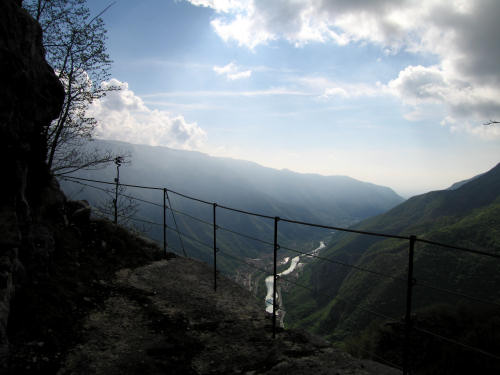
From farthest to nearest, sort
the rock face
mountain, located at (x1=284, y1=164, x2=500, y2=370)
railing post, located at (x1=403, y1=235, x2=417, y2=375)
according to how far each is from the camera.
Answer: mountain, located at (x1=284, y1=164, x2=500, y2=370) → the rock face → railing post, located at (x1=403, y1=235, x2=417, y2=375)

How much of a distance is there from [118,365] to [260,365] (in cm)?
209

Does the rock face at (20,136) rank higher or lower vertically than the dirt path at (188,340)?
higher

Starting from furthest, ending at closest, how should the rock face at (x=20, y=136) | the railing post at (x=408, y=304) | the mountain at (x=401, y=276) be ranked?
the mountain at (x=401, y=276) → the rock face at (x=20, y=136) → the railing post at (x=408, y=304)

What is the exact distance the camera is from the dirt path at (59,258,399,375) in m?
4.39

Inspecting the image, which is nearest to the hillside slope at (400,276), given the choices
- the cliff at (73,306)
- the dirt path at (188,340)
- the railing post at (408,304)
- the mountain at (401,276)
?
the mountain at (401,276)

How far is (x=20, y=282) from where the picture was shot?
5203 mm

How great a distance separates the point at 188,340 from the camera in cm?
532

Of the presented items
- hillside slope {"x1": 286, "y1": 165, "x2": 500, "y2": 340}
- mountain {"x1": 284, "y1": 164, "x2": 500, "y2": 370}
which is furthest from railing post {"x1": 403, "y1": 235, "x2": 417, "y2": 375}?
hillside slope {"x1": 286, "y1": 165, "x2": 500, "y2": 340}

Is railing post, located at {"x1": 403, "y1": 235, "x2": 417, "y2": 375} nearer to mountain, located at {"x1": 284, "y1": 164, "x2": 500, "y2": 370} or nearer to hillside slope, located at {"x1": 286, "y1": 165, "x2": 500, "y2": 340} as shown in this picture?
mountain, located at {"x1": 284, "y1": 164, "x2": 500, "y2": 370}

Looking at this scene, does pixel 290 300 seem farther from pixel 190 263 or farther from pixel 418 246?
pixel 190 263

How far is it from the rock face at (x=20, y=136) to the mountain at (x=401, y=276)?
137ft

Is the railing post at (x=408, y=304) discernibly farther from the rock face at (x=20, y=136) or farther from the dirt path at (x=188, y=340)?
the rock face at (x=20, y=136)

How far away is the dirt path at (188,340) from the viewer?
14.4ft

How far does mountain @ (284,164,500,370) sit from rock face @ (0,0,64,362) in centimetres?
4173
